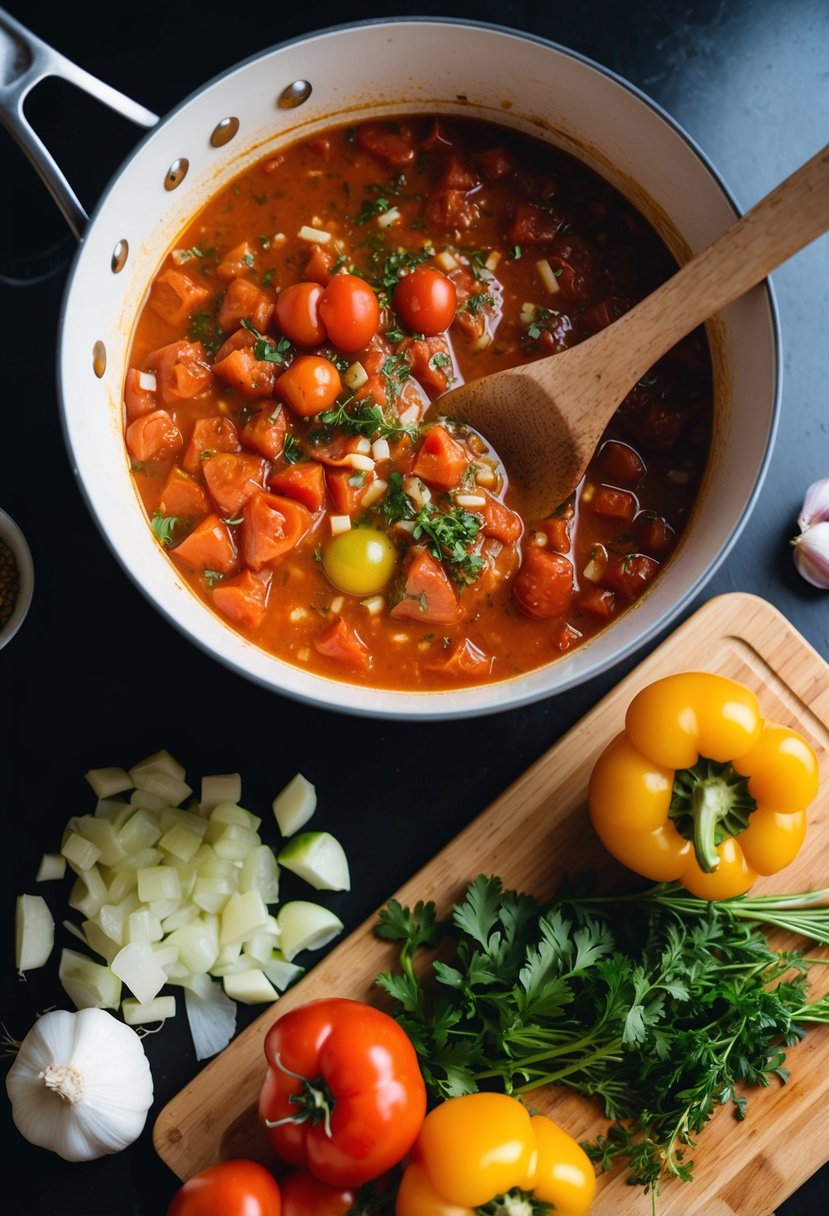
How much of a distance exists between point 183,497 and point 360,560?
54 cm

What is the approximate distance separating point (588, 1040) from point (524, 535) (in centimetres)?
143

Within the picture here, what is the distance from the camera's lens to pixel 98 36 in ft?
11.9

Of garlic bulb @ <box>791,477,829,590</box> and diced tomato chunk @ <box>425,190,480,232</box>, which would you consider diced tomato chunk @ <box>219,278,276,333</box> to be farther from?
garlic bulb @ <box>791,477,829,590</box>

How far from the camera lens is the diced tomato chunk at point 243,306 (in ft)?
10.8

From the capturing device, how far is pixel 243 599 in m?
3.21

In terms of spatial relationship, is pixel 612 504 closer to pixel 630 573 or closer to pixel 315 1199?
pixel 630 573

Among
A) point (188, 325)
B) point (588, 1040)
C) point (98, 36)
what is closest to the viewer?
point (588, 1040)

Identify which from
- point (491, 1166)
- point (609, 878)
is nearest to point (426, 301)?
point (609, 878)

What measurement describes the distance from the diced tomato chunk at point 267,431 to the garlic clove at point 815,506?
164cm

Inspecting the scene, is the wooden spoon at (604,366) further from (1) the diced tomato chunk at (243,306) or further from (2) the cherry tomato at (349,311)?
(1) the diced tomato chunk at (243,306)

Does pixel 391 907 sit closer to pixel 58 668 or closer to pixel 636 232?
pixel 58 668

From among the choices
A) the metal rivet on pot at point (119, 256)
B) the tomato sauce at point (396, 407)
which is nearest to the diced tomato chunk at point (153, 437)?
the tomato sauce at point (396, 407)

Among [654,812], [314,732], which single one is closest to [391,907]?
[314,732]

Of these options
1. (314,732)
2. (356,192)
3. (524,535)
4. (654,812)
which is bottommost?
(314,732)
